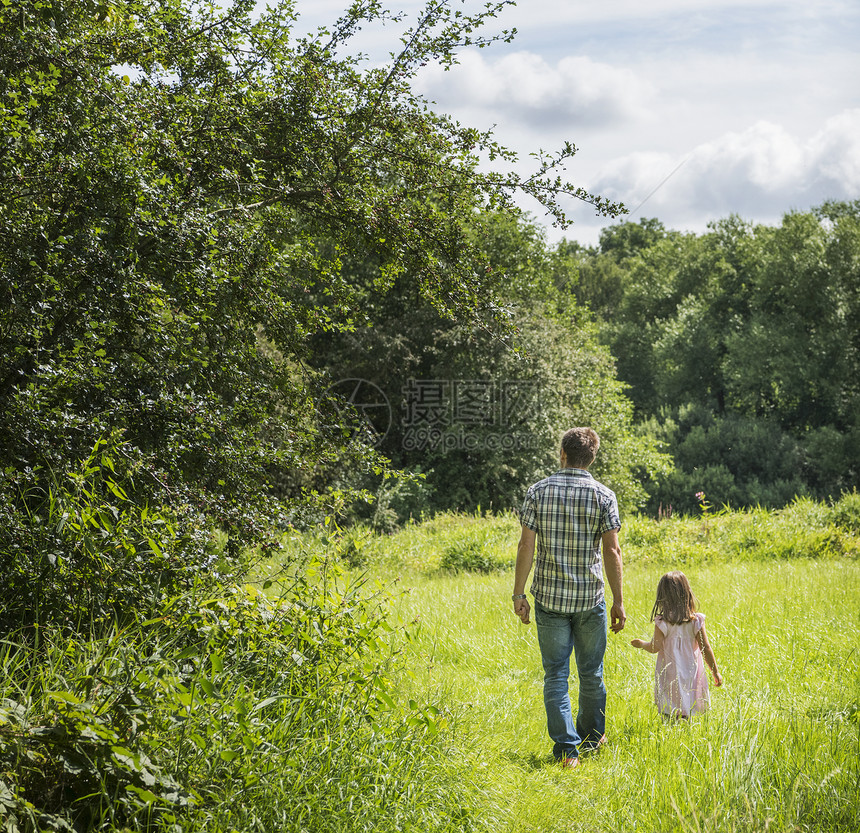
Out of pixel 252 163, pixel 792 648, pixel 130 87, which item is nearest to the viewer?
pixel 130 87

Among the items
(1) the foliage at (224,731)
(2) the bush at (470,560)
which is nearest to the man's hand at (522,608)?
(1) the foliage at (224,731)

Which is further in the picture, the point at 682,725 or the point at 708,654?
the point at 708,654

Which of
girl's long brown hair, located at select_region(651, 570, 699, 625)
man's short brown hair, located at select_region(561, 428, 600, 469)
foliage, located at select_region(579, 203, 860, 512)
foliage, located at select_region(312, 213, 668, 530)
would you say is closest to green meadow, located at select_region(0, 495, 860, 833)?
girl's long brown hair, located at select_region(651, 570, 699, 625)

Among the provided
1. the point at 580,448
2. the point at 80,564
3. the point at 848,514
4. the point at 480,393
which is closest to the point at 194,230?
the point at 80,564

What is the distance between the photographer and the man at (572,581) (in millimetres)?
3992

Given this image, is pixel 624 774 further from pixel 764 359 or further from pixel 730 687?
pixel 764 359

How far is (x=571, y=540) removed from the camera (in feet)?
13.3

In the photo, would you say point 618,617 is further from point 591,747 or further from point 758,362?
point 758,362

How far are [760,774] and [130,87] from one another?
17.0ft

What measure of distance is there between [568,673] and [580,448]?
4.07 feet

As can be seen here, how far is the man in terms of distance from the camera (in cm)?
399

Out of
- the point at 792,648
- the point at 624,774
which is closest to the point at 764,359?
the point at 792,648

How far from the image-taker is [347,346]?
65.7 feet

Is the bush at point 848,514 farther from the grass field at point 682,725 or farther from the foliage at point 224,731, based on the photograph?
the foliage at point 224,731
